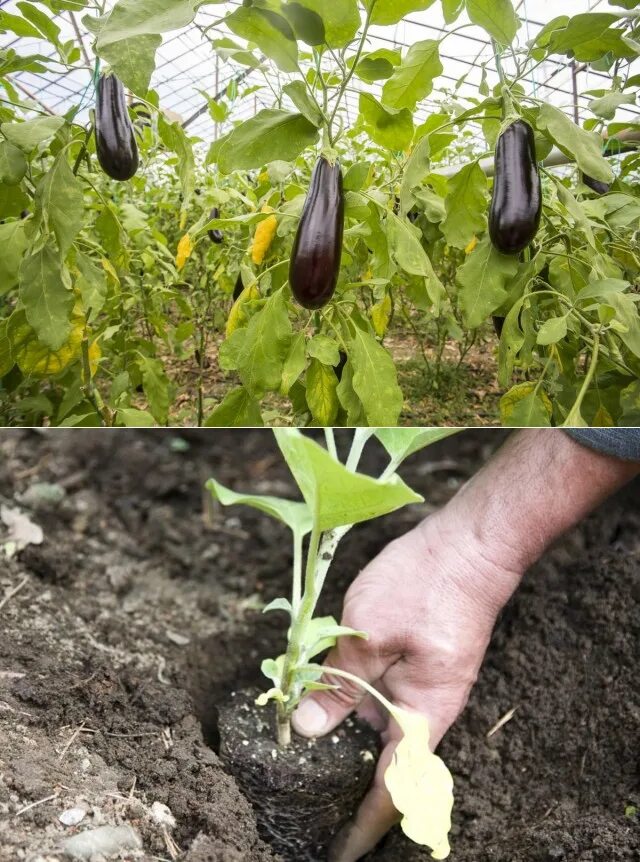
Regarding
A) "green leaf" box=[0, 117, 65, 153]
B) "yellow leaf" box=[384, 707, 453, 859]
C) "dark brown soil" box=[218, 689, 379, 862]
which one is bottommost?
"dark brown soil" box=[218, 689, 379, 862]

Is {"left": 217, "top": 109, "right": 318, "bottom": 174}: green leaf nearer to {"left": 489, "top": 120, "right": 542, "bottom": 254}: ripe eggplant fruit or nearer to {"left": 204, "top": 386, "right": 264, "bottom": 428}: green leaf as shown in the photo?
{"left": 489, "top": 120, "right": 542, "bottom": 254}: ripe eggplant fruit

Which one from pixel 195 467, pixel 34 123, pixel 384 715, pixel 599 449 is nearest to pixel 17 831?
pixel 384 715

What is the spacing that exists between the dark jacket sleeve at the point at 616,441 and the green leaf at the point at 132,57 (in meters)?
0.65

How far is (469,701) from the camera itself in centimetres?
87

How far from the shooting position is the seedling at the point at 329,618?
575mm

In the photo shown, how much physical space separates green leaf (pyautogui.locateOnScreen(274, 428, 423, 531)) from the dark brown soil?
27 centimetres

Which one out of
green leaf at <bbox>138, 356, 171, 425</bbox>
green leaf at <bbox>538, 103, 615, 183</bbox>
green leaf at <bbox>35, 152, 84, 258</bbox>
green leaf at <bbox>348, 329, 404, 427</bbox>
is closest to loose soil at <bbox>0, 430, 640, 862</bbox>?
green leaf at <bbox>348, 329, 404, 427</bbox>

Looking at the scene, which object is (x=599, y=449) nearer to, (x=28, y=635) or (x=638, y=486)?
(x=638, y=486)

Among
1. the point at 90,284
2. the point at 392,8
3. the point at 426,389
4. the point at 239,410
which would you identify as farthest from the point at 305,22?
the point at 426,389

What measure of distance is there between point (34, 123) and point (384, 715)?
0.98m

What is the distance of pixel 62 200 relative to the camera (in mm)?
1104

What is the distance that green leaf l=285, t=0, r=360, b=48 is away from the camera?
32.6 inches

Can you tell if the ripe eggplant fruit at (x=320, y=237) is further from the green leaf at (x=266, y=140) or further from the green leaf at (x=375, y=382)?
the green leaf at (x=375, y=382)

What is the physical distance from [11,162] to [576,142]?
32.2 inches
